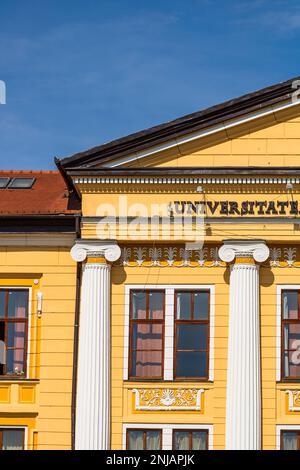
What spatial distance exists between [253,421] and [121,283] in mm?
4857

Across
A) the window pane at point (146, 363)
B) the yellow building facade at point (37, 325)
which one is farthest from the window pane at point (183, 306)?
the yellow building facade at point (37, 325)

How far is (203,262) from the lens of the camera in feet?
121

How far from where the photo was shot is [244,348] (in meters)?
35.7

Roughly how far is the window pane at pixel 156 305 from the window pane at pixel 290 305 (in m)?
3.11

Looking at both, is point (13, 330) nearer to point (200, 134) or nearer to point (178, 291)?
point (178, 291)

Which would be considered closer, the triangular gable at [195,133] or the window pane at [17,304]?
the triangular gable at [195,133]

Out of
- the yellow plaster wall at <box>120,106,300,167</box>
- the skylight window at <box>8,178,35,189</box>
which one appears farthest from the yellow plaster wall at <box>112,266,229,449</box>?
the skylight window at <box>8,178,35,189</box>

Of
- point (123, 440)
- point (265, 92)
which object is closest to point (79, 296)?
point (123, 440)

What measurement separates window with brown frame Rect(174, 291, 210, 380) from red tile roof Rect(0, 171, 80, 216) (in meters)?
3.68

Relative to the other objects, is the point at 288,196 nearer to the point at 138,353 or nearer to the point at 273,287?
the point at 273,287

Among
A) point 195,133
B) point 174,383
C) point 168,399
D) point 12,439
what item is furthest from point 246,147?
point 12,439

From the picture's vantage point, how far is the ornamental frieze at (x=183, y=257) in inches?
1443

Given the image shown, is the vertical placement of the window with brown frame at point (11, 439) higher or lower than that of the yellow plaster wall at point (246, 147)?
lower

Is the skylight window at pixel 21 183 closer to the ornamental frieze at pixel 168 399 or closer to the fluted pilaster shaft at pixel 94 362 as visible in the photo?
the fluted pilaster shaft at pixel 94 362
